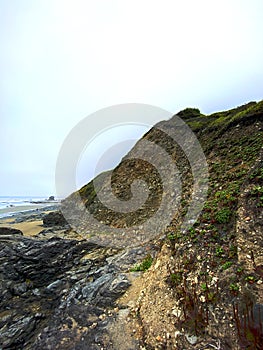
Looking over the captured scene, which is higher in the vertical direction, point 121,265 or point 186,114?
point 186,114

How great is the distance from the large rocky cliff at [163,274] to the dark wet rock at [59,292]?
38mm

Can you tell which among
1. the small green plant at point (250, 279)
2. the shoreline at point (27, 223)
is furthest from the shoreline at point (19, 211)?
the small green plant at point (250, 279)

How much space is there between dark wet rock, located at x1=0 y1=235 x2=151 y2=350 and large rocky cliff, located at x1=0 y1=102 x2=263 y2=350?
0.04 m

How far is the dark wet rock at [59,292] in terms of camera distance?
659 cm

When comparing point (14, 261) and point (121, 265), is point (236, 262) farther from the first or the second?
point (14, 261)

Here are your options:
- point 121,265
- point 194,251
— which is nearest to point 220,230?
point 194,251

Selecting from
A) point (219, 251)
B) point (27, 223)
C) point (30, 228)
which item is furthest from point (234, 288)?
point (27, 223)

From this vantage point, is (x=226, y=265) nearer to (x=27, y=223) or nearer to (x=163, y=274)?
(x=163, y=274)

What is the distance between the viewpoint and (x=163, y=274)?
7.49 metres

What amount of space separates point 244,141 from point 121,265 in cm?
888

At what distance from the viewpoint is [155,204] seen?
13320 millimetres

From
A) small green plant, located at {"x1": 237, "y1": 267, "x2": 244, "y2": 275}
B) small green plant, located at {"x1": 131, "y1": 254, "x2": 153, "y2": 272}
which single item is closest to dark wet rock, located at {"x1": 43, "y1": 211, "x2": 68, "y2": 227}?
small green plant, located at {"x1": 131, "y1": 254, "x2": 153, "y2": 272}

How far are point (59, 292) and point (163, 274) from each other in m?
4.57

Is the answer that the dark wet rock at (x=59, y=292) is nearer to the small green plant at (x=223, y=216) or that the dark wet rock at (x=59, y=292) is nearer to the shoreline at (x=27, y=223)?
the small green plant at (x=223, y=216)
